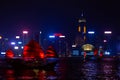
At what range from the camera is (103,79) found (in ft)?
232

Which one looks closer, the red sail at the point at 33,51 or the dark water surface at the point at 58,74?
the dark water surface at the point at 58,74

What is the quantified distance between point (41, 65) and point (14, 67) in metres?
9.49

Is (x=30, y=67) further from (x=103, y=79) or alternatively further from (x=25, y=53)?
(x=103, y=79)

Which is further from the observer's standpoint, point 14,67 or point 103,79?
point 14,67

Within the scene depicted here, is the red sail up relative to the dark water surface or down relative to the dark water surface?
up

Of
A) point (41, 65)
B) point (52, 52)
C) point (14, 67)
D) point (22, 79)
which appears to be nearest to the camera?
point (22, 79)

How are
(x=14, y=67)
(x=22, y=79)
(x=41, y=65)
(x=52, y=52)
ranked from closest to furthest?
(x=22, y=79) < (x=41, y=65) < (x=14, y=67) < (x=52, y=52)

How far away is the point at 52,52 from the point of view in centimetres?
15150

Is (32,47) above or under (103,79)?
above

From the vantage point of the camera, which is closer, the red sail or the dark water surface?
the dark water surface

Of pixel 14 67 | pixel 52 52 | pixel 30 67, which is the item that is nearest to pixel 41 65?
pixel 30 67

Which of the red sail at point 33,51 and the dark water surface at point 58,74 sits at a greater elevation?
the red sail at point 33,51

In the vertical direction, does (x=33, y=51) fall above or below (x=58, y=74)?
above

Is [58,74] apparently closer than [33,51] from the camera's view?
Yes
